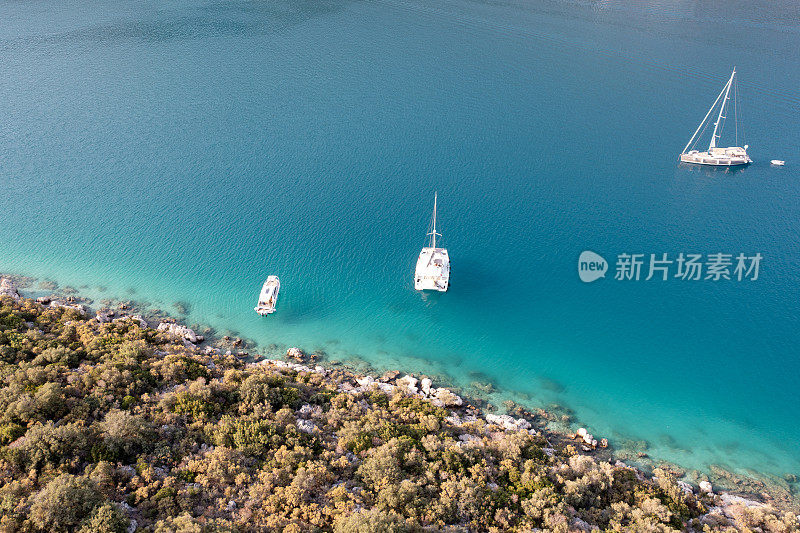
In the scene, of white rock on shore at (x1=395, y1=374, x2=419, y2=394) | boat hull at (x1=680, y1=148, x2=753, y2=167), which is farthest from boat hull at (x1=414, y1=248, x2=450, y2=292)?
boat hull at (x1=680, y1=148, x2=753, y2=167)

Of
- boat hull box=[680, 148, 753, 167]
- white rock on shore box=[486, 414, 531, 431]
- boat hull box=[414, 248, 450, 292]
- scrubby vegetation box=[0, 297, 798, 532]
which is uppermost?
boat hull box=[680, 148, 753, 167]

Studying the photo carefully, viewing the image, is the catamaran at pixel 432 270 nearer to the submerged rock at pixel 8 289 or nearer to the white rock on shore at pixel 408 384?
the white rock on shore at pixel 408 384

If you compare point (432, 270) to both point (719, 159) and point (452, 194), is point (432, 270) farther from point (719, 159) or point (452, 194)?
point (719, 159)

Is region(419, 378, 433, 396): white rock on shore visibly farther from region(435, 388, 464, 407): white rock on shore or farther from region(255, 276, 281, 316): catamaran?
region(255, 276, 281, 316): catamaran

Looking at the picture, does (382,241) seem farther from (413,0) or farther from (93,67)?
(413,0)

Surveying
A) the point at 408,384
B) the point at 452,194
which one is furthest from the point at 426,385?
the point at 452,194

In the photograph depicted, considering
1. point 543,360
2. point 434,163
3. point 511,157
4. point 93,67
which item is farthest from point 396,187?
point 93,67

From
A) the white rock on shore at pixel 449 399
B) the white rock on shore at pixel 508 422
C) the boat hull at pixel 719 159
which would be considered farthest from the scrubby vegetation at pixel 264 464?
the boat hull at pixel 719 159
